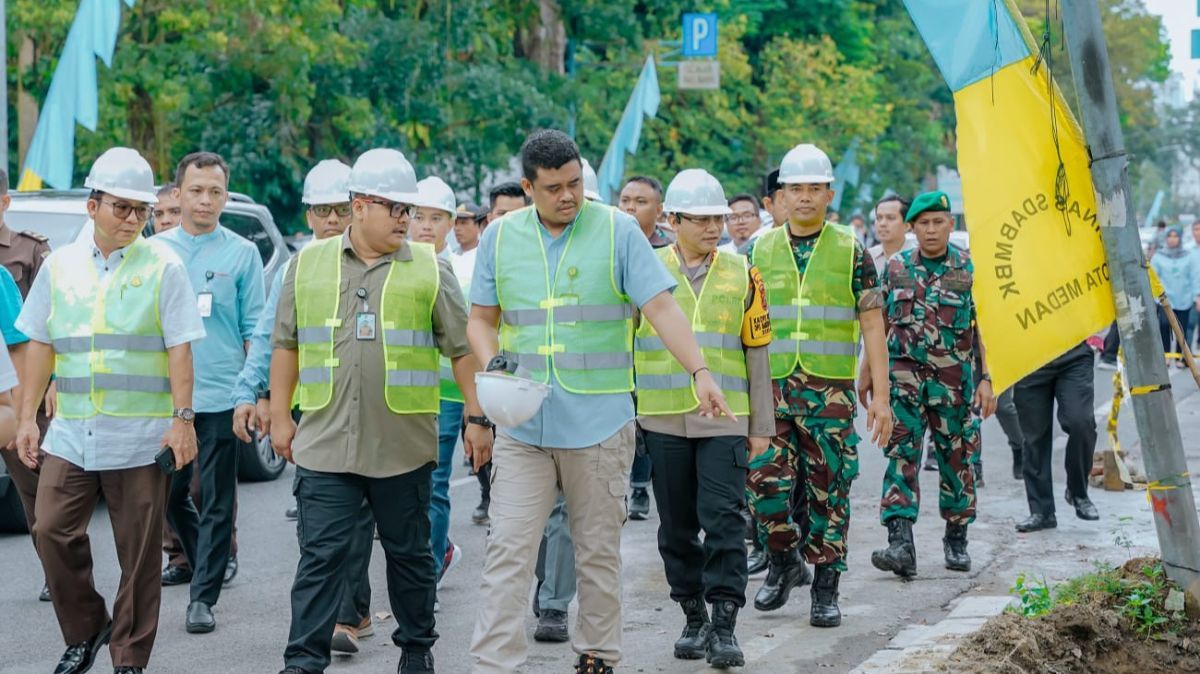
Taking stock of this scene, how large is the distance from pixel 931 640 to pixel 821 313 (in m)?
1.74

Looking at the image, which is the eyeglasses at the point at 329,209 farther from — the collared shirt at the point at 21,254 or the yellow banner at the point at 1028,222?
the yellow banner at the point at 1028,222

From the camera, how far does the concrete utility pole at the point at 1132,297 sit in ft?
19.7

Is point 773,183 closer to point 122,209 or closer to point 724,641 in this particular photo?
point 724,641

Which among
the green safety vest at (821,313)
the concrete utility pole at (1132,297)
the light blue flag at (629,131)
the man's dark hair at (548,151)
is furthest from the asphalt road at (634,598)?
the light blue flag at (629,131)

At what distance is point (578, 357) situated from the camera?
5914 mm

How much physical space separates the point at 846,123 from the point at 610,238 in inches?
1407

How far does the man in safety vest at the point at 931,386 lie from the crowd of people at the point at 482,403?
3.17ft

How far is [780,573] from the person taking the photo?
7.79 metres

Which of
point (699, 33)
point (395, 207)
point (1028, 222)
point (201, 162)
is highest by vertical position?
point (699, 33)

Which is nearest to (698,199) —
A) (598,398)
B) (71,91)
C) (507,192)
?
(598,398)

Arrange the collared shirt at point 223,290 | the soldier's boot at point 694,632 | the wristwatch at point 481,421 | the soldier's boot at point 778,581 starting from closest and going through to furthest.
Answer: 1. the wristwatch at point 481,421
2. the soldier's boot at point 694,632
3. the soldier's boot at point 778,581
4. the collared shirt at point 223,290

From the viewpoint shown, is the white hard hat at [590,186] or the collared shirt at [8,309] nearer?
the collared shirt at [8,309]

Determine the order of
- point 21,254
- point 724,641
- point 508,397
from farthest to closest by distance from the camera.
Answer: point 21,254 < point 724,641 < point 508,397

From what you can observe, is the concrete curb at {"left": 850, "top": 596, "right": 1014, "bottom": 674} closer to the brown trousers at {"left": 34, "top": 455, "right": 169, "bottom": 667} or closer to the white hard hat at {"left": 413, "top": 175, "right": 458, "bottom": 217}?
the brown trousers at {"left": 34, "top": 455, "right": 169, "bottom": 667}
